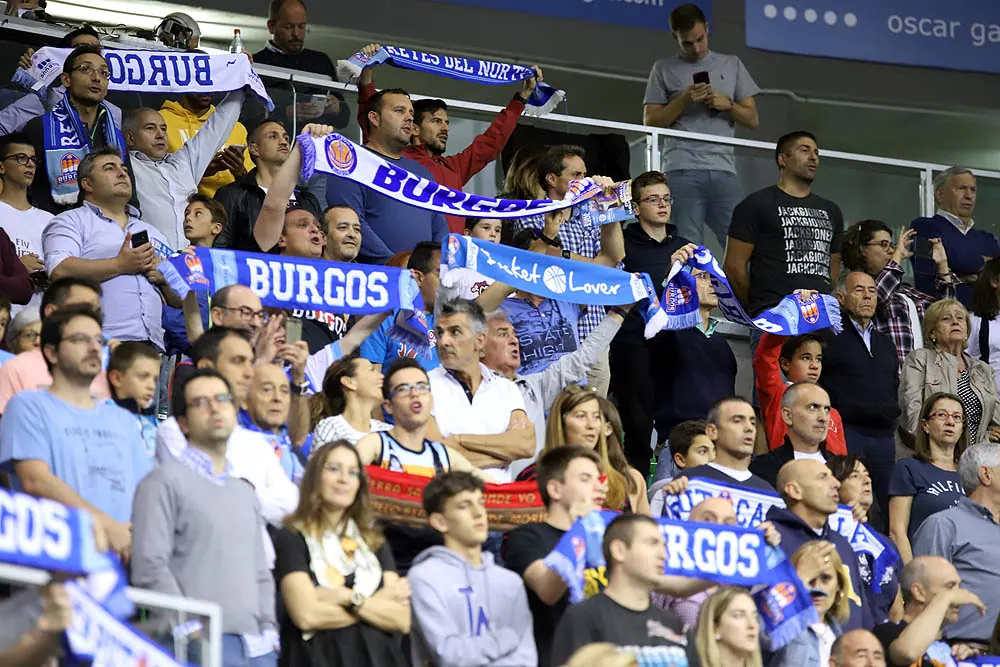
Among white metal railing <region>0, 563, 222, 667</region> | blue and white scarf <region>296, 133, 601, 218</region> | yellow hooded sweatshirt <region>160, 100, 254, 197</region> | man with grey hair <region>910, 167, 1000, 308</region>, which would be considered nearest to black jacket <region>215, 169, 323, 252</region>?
blue and white scarf <region>296, 133, 601, 218</region>

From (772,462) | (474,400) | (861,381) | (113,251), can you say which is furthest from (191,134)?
(861,381)

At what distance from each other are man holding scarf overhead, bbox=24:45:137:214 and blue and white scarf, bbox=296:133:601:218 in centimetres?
142

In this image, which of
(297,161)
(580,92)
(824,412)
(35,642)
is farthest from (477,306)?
(580,92)

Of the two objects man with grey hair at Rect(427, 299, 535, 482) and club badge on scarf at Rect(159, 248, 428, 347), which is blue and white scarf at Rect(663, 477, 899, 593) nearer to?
man with grey hair at Rect(427, 299, 535, 482)

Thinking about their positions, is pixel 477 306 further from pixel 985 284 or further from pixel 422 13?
pixel 422 13

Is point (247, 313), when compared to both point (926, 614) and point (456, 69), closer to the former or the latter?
point (926, 614)

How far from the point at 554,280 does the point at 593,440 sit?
4.60ft

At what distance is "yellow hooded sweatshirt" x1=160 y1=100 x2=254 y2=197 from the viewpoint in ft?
35.7

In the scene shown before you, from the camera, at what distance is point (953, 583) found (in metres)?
8.45

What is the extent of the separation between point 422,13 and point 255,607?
33.4 feet

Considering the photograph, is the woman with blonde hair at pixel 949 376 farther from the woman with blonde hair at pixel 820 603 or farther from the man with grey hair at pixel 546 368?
the woman with blonde hair at pixel 820 603

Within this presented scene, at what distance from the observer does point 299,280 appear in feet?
27.2

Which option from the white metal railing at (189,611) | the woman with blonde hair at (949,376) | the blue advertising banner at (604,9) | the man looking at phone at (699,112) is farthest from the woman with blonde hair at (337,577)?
the blue advertising banner at (604,9)

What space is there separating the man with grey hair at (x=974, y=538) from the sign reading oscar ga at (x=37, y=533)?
5.07 metres
